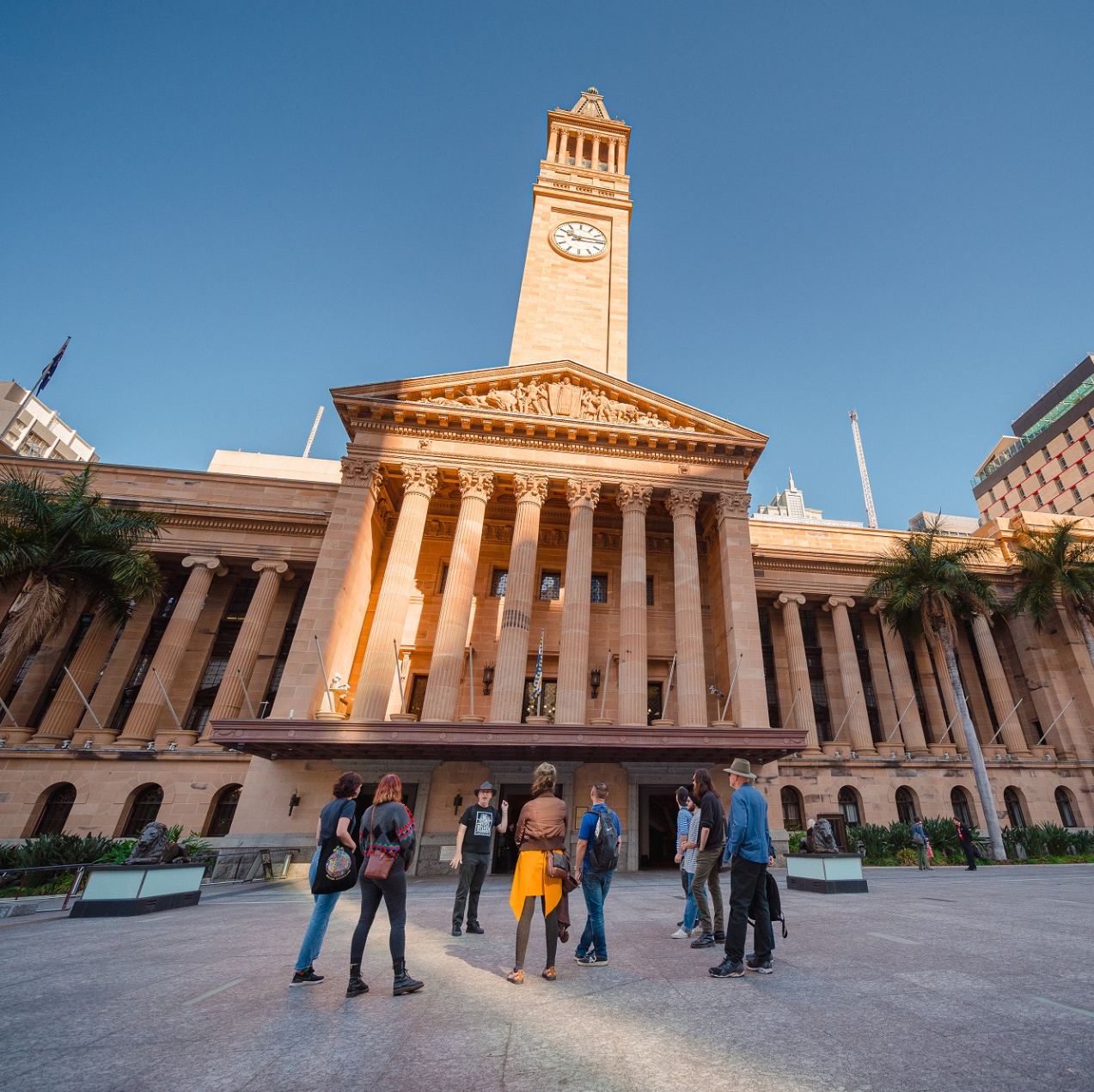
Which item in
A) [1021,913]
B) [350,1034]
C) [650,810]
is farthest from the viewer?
[650,810]

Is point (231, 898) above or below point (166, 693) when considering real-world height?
below

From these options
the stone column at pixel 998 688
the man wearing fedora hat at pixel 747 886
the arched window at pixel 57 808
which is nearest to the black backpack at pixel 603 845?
the man wearing fedora hat at pixel 747 886

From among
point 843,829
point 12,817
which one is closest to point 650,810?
point 843,829

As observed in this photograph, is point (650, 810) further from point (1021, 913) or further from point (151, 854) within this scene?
point (151, 854)

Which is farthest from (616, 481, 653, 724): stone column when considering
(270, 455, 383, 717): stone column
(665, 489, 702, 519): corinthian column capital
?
(270, 455, 383, 717): stone column

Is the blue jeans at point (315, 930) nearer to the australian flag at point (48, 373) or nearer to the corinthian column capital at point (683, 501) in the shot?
the corinthian column capital at point (683, 501)

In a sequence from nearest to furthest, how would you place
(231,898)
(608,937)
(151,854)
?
(608,937) → (151,854) → (231,898)

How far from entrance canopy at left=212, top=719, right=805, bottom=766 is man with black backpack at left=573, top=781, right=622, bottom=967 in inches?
465

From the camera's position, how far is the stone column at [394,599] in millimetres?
20562

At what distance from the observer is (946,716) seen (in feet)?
Answer: 105

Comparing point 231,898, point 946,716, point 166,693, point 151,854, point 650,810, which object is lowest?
point 231,898

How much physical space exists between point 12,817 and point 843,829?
34.6 m

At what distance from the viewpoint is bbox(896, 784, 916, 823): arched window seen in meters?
28.0

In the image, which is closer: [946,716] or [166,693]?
[166,693]
